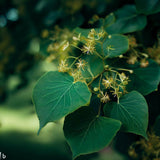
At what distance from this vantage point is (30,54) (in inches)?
93.2

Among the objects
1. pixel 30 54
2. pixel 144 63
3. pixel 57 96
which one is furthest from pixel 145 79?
pixel 30 54

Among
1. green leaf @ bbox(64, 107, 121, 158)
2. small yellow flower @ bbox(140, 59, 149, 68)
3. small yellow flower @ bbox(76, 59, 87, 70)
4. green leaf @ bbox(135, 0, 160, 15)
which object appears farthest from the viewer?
green leaf @ bbox(135, 0, 160, 15)

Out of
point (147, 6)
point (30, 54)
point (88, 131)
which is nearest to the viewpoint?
point (88, 131)

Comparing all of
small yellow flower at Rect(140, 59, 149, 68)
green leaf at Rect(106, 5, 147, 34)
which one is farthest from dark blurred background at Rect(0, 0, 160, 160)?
small yellow flower at Rect(140, 59, 149, 68)

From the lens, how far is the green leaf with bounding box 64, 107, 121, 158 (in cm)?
62

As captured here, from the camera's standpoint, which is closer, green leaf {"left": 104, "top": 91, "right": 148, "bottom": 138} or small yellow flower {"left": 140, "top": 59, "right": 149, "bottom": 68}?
green leaf {"left": 104, "top": 91, "right": 148, "bottom": 138}

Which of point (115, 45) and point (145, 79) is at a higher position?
point (115, 45)

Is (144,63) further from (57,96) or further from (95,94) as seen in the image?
(57,96)

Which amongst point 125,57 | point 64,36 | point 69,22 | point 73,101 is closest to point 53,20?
point 69,22

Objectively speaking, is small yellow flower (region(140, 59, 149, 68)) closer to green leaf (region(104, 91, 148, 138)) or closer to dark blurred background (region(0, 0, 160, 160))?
green leaf (region(104, 91, 148, 138))

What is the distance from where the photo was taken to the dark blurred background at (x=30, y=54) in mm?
1515

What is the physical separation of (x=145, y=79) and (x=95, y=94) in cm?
26

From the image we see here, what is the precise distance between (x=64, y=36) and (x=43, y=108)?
0.59m

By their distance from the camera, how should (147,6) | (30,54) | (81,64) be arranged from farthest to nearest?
(30,54), (147,6), (81,64)
